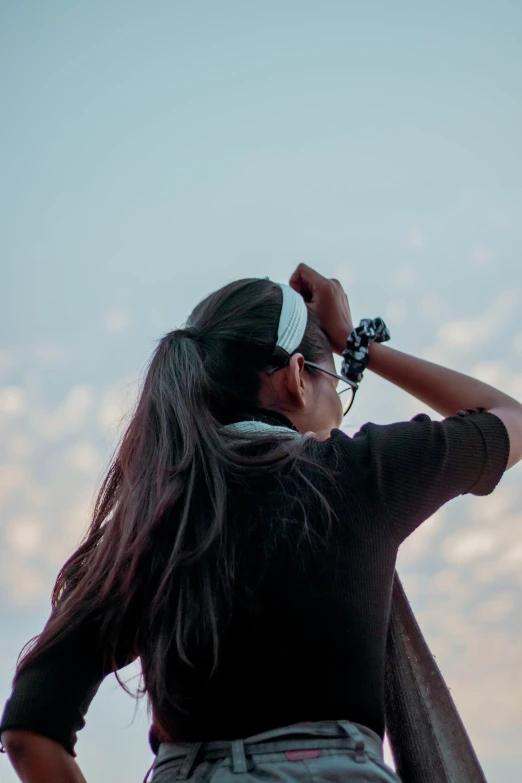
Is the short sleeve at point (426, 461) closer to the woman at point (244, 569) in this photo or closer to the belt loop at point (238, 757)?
the woman at point (244, 569)

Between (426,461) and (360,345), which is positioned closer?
(426,461)

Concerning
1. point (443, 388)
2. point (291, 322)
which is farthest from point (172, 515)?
point (443, 388)

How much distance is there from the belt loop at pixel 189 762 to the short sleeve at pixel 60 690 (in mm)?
440

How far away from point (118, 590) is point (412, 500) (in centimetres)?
78

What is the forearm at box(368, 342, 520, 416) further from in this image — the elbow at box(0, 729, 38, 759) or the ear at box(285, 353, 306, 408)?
the elbow at box(0, 729, 38, 759)

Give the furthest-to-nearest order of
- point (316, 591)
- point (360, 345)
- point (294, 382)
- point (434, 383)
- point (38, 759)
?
point (360, 345), point (434, 383), point (294, 382), point (38, 759), point (316, 591)

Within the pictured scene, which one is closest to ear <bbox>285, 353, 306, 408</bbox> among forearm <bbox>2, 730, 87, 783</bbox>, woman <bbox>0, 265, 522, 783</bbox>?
woman <bbox>0, 265, 522, 783</bbox>

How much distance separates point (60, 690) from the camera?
218 cm

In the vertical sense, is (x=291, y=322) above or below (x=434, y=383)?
above

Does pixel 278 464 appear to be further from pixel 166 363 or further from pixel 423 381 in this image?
pixel 423 381

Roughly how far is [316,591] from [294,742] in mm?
328

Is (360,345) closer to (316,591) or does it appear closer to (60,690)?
(316,591)

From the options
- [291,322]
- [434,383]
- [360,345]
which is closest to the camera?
[291,322]

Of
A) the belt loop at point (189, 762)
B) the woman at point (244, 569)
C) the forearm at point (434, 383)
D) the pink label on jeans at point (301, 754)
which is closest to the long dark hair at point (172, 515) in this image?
the woman at point (244, 569)
